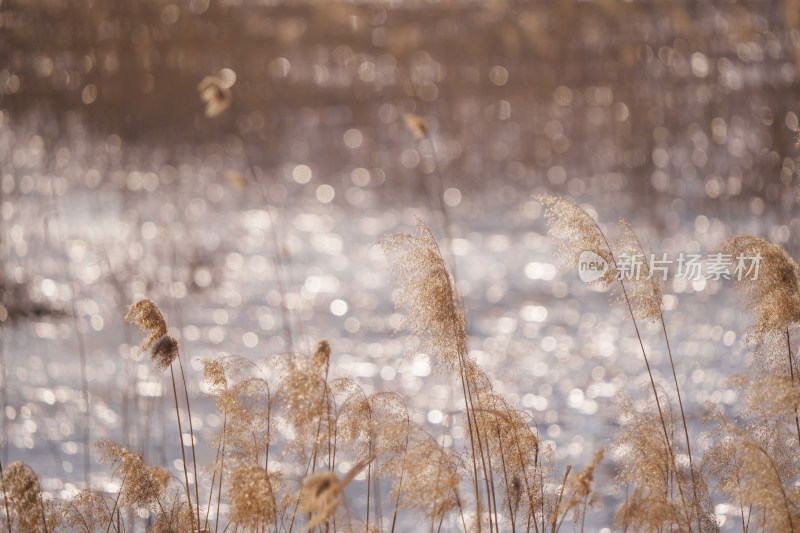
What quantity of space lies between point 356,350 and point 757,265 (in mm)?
6240

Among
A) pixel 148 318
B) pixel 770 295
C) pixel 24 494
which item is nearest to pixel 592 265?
pixel 770 295

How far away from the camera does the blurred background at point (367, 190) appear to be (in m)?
6.17

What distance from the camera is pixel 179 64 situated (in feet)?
34.1

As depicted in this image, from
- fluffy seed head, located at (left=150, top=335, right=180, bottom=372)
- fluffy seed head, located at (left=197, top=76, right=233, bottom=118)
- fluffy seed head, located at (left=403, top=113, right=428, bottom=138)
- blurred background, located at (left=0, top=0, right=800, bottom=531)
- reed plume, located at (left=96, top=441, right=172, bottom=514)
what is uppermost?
blurred background, located at (left=0, top=0, right=800, bottom=531)

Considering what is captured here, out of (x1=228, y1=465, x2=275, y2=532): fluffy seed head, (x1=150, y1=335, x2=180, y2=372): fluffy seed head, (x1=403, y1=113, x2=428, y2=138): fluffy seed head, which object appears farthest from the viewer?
(x1=403, y1=113, x2=428, y2=138): fluffy seed head

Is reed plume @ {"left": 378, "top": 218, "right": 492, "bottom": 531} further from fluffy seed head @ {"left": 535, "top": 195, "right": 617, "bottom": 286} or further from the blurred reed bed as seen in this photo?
fluffy seed head @ {"left": 535, "top": 195, "right": 617, "bottom": 286}

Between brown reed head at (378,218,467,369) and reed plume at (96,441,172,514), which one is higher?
brown reed head at (378,218,467,369)

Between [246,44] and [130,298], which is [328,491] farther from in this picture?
[246,44]

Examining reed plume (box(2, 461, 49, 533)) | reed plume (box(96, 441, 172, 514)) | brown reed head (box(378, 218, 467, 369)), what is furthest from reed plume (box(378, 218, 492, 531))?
reed plume (box(2, 461, 49, 533))

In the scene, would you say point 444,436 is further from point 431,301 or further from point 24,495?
point 24,495

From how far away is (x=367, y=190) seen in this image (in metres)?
26.0

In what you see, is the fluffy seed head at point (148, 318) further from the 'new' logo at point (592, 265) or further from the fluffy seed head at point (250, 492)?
the 'new' logo at point (592, 265)

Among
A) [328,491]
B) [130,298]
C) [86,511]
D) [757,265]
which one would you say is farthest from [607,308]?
[328,491]

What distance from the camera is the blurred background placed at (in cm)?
617
